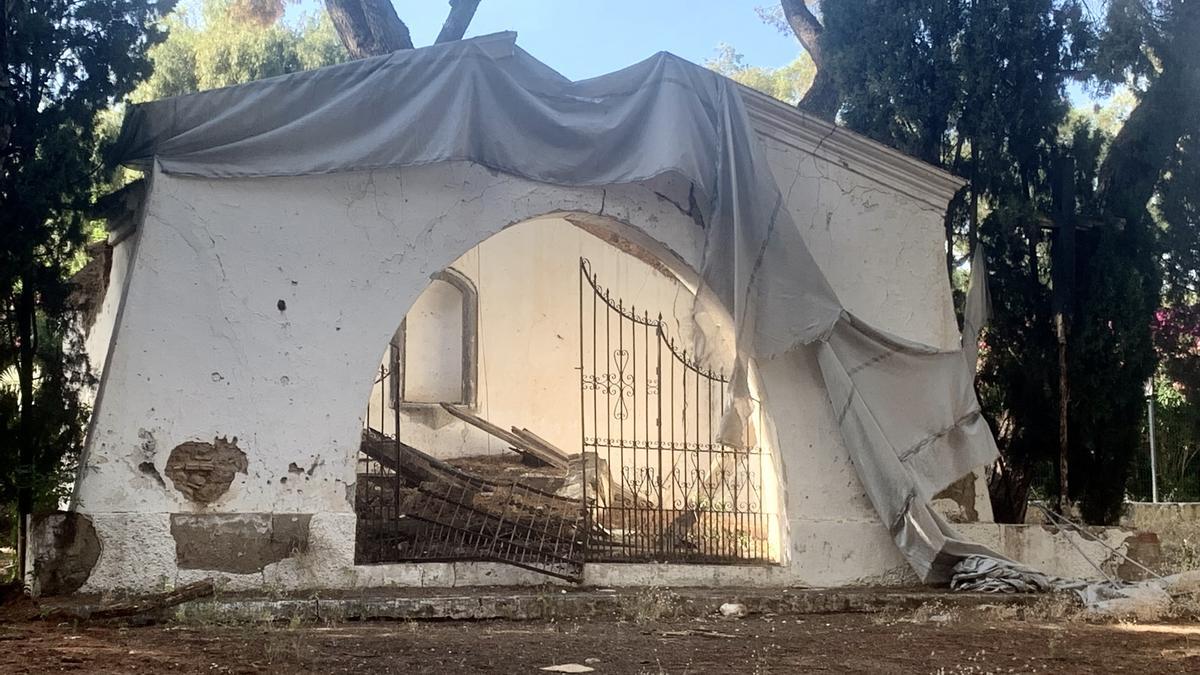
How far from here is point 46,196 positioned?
22.2ft

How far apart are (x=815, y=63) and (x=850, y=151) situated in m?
5.38

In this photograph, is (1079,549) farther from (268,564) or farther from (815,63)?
(815,63)

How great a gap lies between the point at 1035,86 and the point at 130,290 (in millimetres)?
7809

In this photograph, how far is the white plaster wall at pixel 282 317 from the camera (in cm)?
657

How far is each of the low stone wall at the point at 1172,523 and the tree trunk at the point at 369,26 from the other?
385 inches

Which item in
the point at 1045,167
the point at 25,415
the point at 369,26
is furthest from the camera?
the point at 369,26

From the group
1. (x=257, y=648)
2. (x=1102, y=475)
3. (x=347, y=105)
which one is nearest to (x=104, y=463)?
(x=257, y=648)

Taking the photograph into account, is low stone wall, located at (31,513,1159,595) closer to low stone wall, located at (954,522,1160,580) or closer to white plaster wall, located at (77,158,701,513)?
white plaster wall, located at (77,158,701,513)

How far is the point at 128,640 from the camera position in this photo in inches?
215

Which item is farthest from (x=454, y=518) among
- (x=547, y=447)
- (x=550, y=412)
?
(x=550, y=412)

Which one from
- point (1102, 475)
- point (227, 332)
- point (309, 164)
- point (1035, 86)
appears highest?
point (1035, 86)

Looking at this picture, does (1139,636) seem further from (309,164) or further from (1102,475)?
(309,164)

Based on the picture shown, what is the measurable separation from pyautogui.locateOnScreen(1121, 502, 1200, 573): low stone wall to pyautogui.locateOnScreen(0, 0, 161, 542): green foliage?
30.7ft

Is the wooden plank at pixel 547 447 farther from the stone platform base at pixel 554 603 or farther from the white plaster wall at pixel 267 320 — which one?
the white plaster wall at pixel 267 320
